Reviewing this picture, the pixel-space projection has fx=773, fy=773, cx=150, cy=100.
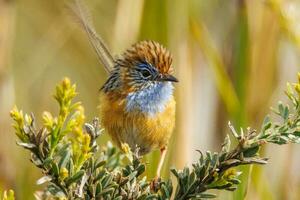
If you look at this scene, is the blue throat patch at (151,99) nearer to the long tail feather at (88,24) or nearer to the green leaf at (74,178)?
the long tail feather at (88,24)

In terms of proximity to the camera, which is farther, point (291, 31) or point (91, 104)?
point (91, 104)

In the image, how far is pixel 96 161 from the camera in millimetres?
1796

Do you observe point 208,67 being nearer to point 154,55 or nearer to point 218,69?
point 218,69

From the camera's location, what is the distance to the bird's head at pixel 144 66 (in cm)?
271

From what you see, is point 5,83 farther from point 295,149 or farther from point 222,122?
point 295,149

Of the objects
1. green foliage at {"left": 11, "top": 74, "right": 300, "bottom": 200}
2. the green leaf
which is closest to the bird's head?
green foliage at {"left": 11, "top": 74, "right": 300, "bottom": 200}

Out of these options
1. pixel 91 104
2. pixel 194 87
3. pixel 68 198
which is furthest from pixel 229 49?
pixel 68 198

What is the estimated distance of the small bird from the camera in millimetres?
2652

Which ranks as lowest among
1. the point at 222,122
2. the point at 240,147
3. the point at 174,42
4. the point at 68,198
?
the point at 68,198

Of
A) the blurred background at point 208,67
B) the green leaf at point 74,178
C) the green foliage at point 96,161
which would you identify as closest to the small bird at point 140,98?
the blurred background at point 208,67

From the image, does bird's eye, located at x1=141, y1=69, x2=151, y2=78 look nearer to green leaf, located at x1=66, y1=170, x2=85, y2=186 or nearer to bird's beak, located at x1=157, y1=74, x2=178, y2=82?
bird's beak, located at x1=157, y1=74, x2=178, y2=82

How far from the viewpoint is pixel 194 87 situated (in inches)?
137

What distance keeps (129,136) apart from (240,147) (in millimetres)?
939

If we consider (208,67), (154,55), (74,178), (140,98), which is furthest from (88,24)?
(208,67)
